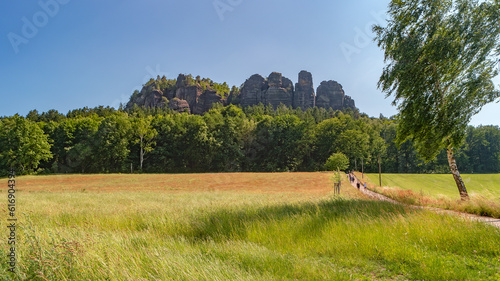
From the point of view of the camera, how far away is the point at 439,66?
38.4 ft

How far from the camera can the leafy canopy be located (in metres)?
10.5

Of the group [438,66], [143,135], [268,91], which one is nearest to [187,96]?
[268,91]

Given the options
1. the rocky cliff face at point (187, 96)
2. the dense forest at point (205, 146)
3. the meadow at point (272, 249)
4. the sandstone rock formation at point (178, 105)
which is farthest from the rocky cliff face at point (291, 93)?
the meadow at point (272, 249)

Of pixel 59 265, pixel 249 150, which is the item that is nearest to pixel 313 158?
pixel 249 150

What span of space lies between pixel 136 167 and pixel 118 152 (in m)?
6.69

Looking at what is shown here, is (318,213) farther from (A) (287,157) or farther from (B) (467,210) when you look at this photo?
(A) (287,157)

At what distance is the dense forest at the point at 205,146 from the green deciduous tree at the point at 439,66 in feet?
180

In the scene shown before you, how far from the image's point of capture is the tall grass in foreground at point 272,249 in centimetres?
363

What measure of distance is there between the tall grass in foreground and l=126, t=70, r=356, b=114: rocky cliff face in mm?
154594

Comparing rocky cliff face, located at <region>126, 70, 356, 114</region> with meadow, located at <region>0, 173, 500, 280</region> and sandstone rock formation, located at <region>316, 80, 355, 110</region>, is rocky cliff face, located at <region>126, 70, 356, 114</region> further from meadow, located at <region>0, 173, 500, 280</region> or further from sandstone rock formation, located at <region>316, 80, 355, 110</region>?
meadow, located at <region>0, 173, 500, 280</region>

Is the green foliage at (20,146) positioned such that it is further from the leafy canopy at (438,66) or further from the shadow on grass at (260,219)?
the leafy canopy at (438,66)

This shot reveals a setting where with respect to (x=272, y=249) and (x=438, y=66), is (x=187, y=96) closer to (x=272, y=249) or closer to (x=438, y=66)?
(x=438, y=66)

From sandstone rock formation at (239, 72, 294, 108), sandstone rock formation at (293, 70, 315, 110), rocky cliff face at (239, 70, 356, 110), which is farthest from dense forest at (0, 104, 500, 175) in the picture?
sandstone rock formation at (239, 72, 294, 108)

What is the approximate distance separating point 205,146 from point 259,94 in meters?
106
